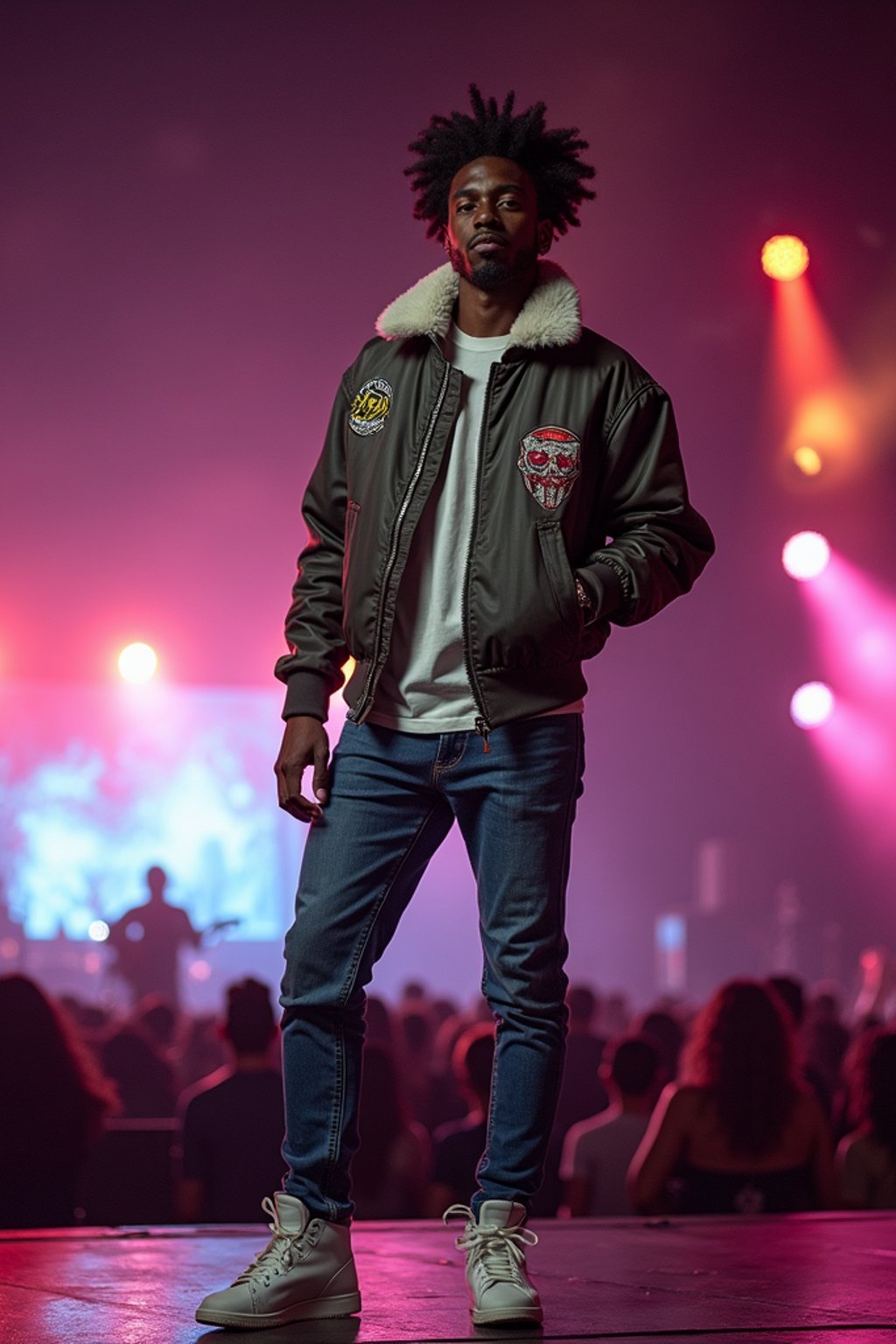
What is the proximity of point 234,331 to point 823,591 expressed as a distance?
15.1 feet

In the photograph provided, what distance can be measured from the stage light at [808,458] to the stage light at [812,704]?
2928 millimetres

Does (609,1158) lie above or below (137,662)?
below

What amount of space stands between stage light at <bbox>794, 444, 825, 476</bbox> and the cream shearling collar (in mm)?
7307

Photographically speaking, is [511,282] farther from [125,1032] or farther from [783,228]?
[783,228]

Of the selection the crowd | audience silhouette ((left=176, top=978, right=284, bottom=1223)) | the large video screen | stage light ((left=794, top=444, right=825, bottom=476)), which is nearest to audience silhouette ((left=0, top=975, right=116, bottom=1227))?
the crowd

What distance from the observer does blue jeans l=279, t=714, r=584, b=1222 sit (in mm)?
2092

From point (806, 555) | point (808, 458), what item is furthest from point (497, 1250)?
point (806, 555)

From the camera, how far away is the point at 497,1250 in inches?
81.2

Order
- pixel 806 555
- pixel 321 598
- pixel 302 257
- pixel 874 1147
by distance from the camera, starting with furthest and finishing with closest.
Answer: pixel 806 555 < pixel 302 257 < pixel 874 1147 < pixel 321 598

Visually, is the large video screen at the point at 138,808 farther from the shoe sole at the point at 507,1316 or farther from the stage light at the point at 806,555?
the shoe sole at the point at 507,1316

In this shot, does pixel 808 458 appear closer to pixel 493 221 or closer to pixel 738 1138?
pixel 738 1138

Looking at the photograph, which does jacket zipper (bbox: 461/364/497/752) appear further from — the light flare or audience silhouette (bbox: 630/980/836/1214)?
the light flare

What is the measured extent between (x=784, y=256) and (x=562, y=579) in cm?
613

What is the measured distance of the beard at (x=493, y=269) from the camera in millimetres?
2205
